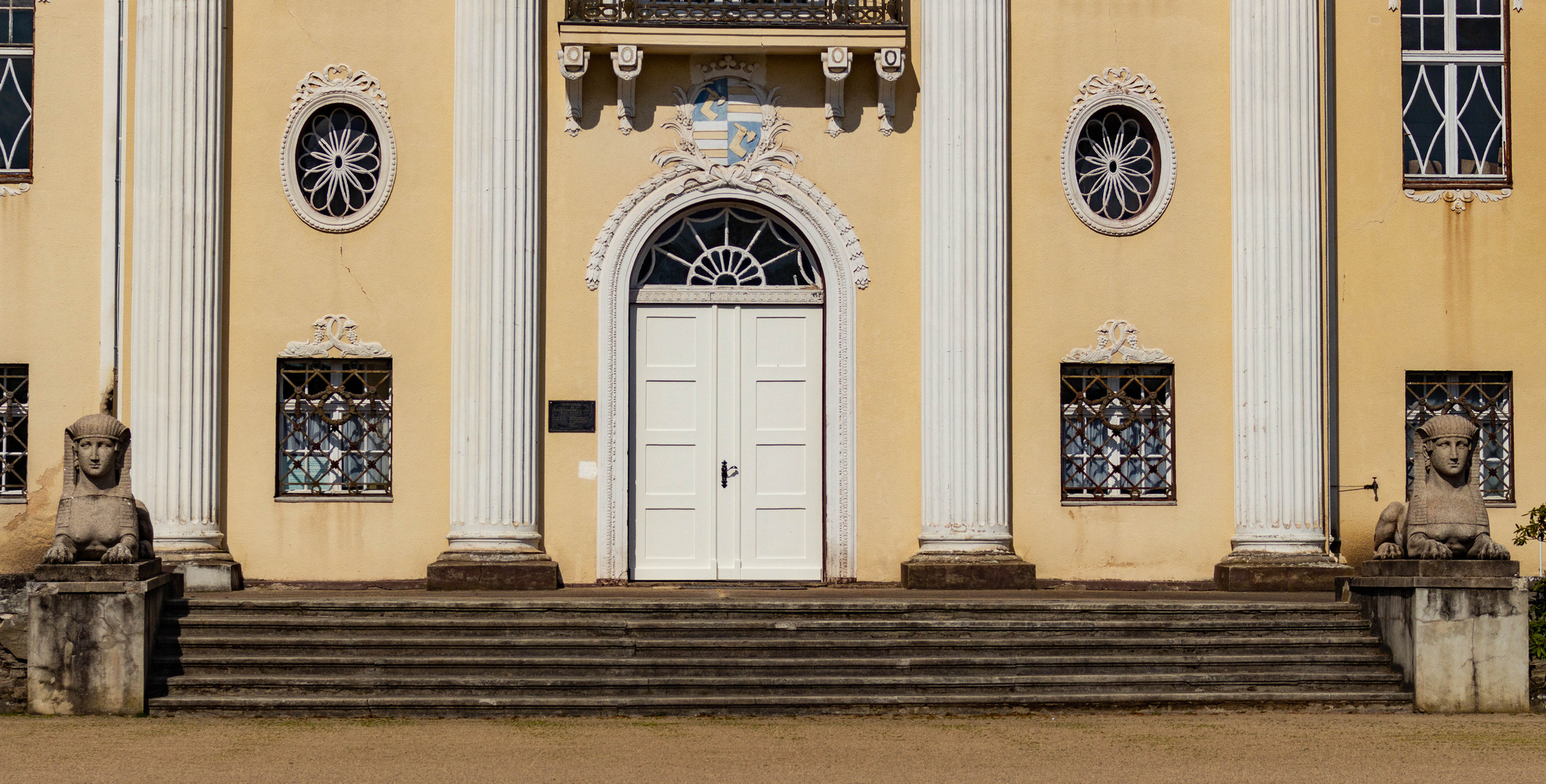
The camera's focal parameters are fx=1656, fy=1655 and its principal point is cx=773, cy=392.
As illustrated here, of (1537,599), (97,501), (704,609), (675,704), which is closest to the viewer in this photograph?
(675,704)

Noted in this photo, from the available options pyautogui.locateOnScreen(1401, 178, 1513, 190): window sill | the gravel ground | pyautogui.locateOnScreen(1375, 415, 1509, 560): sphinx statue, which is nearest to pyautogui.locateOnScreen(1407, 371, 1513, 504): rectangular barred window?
pyautogui.locateOnScreen(1401, 178, 1513, 190): window sill

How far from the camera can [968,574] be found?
1419 cm

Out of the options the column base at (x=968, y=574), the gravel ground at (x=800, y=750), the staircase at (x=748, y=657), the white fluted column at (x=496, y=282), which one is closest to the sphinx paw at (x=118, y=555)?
the staircase at (x=748, y=657)

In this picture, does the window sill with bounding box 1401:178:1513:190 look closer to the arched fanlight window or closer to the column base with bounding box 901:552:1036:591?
the column base with bounding box 901:552:1036:591

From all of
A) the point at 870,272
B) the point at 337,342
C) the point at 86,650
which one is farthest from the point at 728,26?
the point at 86,650

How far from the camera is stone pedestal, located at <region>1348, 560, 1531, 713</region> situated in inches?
452

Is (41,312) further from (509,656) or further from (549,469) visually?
(509,656)

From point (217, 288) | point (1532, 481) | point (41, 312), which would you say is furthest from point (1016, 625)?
point (41, 312)

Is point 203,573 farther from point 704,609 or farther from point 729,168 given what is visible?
point 729,168

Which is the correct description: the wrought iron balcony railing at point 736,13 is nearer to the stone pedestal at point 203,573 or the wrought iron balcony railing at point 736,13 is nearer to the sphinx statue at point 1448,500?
the stone pedestal at point 203,573

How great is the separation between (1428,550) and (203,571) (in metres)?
9.69

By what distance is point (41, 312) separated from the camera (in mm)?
14375

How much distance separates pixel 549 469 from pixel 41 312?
Answer: 460 cm

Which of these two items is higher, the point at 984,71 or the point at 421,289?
the point at 984,71
